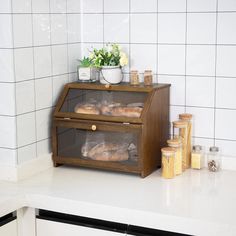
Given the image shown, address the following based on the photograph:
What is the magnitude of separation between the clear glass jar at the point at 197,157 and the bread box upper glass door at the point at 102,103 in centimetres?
35

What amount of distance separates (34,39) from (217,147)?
999mm

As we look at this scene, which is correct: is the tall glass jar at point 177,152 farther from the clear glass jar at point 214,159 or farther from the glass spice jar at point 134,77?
the glass spice jar at point 134,77

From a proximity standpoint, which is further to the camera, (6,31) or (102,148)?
(102,148)

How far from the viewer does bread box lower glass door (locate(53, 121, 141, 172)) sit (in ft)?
8.04

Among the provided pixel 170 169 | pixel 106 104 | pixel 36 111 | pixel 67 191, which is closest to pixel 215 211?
pixel 170 169

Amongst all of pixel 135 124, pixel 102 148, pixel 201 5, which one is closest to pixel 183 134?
pixel 135 124

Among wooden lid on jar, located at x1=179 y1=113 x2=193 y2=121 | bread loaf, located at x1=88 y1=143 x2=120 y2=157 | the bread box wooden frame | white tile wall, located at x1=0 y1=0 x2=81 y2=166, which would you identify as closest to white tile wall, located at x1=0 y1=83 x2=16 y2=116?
white tile wall, located at x1=0 y1=0 x2=81 y2=166

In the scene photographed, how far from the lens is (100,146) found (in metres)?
2.53

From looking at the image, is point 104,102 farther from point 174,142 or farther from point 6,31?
point 6,31

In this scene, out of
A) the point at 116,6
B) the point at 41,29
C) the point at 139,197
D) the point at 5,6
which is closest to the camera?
the point at 139,197

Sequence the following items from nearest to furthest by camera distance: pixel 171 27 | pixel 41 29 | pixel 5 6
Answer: pixel 5 6, pixel 41 29, pixel 171 27

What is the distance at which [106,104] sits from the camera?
2543 mm

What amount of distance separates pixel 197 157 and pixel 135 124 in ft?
1.21

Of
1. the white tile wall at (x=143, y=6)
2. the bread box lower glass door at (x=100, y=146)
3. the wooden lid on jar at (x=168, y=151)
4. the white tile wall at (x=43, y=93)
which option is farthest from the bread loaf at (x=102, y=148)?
the white tile wall at (x=143, y=6)
